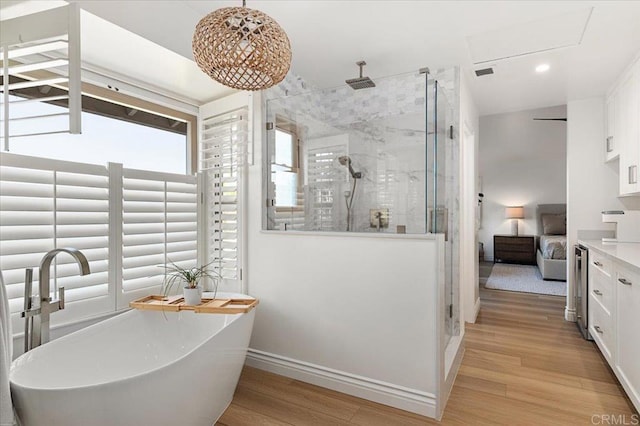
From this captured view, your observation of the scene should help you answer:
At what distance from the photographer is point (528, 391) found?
7.54 feet

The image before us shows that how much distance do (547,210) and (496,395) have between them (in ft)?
21.6

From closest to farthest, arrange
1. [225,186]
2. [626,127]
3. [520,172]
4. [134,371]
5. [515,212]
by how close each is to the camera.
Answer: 1. [134,371]
2. [225,186]
3. [626,127]
4. [515,212]
5. [520,172]

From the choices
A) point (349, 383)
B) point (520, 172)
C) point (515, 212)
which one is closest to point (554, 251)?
point (515, 212)

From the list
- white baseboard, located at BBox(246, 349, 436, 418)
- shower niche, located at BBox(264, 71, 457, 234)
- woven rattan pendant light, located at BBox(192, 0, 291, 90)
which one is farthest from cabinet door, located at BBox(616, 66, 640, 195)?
woven rattan pendant light, located at BBox(192, 0, 291, 90)

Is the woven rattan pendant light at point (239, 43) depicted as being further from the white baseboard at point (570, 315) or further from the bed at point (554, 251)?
the bed at point (554, 251)

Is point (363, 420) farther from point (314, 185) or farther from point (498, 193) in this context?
point (498, 193)

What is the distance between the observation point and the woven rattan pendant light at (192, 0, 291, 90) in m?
1.35

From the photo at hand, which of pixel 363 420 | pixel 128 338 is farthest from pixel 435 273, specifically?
pixel 128 338

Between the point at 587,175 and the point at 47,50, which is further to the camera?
the point at 587,175

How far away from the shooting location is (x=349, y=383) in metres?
2.25

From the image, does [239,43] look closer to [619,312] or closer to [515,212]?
[619,312]

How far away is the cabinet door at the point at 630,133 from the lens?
2783mm

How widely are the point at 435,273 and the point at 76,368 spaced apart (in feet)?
6.46
